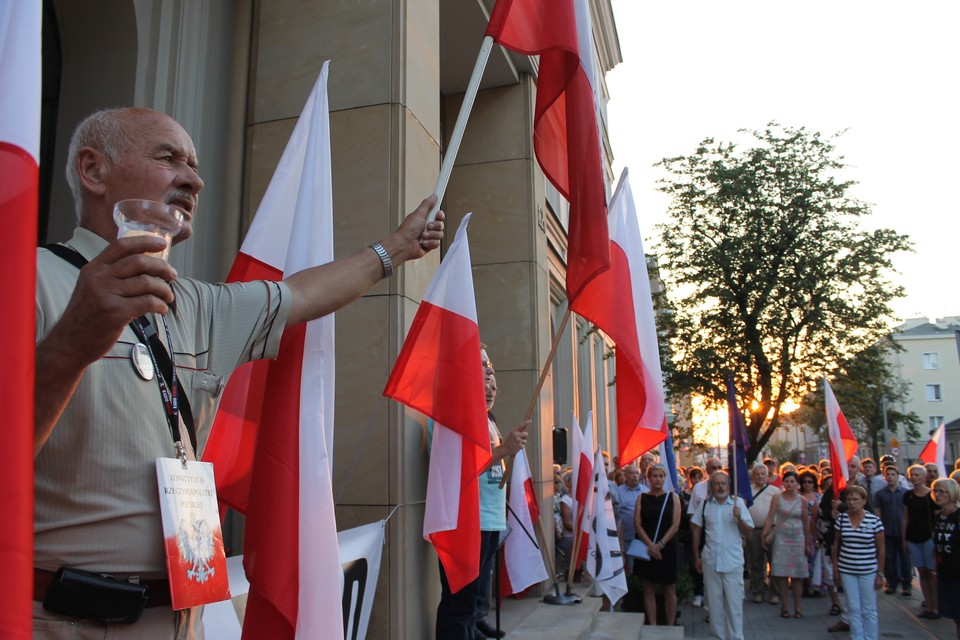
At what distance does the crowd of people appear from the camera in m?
8.61

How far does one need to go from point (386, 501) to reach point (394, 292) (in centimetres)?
125

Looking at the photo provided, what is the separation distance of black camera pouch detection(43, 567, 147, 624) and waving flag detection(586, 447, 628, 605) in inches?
302

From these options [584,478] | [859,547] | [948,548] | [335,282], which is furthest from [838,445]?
[335,282]

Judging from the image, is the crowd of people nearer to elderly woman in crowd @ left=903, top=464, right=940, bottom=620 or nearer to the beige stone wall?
elderly woman in crowd @ left=903, top=464, right=940, bottom=620

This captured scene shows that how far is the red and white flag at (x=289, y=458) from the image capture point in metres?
2.31

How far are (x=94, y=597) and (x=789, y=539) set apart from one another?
10.9 m

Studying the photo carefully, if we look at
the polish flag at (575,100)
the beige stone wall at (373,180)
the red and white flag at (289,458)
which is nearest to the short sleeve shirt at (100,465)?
the red and white flag at (289,458)

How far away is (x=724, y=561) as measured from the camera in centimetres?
859

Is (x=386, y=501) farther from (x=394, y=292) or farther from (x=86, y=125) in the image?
(x=86, y=125)

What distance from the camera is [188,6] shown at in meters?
4.98

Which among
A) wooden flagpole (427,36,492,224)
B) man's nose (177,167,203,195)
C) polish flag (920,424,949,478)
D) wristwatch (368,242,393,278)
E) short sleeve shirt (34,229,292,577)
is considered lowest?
polish flag (920,424,949,478)

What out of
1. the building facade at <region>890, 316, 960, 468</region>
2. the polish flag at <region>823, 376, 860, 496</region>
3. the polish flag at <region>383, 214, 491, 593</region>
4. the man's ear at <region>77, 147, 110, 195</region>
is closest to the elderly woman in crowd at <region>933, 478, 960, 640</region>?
the polish flag at <region>823, 376, 860, 496</region>

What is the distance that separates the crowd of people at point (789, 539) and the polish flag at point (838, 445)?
0.19 m

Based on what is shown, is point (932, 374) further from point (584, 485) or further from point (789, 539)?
point (584, 485)
